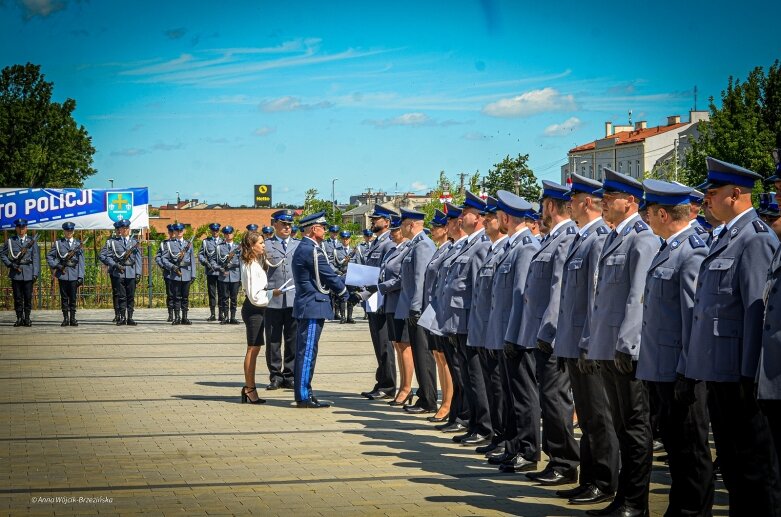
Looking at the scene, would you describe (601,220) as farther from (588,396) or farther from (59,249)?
(59,249)

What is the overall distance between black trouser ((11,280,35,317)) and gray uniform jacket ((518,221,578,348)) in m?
18.4

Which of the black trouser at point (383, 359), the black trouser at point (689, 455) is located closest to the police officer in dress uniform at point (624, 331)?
the black trouser at point (689, 455)

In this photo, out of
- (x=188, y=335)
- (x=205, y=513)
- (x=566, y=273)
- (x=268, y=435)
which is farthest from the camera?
(x=188, y=335)

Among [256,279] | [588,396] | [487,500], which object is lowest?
[487,500]

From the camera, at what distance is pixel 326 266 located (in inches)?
496

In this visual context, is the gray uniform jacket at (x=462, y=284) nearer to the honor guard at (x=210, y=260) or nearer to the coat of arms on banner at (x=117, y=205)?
the honor guard at (x=210, y=260)

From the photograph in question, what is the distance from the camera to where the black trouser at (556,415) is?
831cm

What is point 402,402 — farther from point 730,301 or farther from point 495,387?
point 730,301

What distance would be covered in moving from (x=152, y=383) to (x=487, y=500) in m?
8.07

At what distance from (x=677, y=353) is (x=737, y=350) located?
27.2 inches

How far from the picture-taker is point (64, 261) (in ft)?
81.8

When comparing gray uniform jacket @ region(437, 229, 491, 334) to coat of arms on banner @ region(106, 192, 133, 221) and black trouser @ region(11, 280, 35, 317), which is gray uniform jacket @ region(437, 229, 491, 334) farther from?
coat of arms on banner @ region(106, 192, 133, 221)

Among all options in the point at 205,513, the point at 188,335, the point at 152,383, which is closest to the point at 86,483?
the point at 205,513

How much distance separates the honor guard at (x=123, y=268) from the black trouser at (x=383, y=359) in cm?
1243
